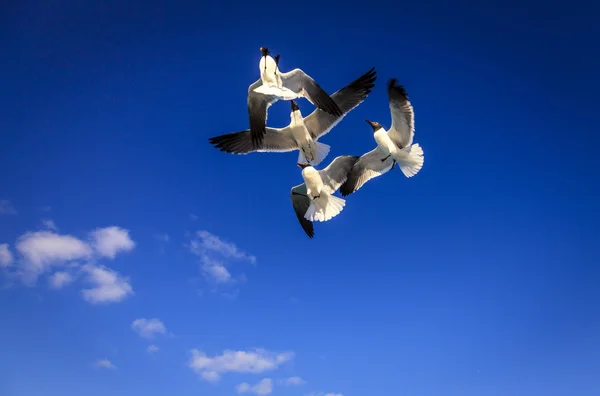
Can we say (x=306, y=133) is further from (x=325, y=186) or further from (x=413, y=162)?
(x=413, y=162)

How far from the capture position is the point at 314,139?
24.9 feet

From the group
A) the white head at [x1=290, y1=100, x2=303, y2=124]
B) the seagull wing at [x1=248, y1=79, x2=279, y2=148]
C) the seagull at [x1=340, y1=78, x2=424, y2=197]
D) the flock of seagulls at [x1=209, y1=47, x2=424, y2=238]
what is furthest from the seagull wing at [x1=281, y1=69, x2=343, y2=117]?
the seagull at [x1=340, y1=78, x2=424, y2=197]

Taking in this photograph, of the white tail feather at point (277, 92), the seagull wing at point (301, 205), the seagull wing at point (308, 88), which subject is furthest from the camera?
the seagull wing at point (301, 205)

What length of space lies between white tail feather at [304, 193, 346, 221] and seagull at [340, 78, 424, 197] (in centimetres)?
34

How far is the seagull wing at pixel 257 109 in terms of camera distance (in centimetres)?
693

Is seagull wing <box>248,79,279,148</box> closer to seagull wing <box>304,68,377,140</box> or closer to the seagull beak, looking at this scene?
seagull wing <box>304,68,377,140</box>

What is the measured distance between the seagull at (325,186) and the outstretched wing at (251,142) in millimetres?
533

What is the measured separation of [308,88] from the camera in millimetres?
7016

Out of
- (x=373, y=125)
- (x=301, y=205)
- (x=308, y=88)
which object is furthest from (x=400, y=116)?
(x=301, y=205)

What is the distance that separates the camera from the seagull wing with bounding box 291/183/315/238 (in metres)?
7.77

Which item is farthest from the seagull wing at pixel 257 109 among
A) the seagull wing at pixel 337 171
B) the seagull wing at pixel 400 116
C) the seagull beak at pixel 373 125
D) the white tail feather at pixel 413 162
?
the white tail feather at pixel 413 162

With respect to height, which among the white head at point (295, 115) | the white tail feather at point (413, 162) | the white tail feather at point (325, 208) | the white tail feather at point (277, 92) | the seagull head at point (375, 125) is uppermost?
the white head at point (295, 115)

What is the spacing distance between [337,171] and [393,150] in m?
0.83

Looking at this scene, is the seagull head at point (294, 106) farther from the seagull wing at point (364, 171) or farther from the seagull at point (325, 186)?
the seagull wing at point (364, 171)
